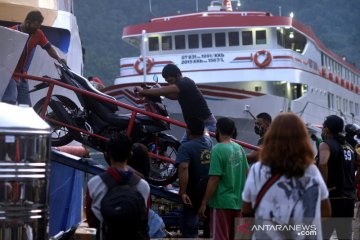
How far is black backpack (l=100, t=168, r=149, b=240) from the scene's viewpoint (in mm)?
5066

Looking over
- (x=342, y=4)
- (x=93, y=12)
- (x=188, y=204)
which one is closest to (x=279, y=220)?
(x=188, y=204)

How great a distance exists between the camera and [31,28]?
30.1ft

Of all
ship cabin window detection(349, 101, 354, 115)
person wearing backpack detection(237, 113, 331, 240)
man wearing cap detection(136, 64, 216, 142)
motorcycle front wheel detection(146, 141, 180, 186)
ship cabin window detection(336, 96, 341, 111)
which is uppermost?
man wearing cap detection(136, 64, 216, 142)

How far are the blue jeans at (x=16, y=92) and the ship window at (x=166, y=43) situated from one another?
19.9 metres

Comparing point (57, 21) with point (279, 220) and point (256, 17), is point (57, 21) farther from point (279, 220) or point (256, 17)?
point (256, 17)

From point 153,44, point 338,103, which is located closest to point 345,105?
point 338,103

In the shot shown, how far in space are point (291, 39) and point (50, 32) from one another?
19.3 m

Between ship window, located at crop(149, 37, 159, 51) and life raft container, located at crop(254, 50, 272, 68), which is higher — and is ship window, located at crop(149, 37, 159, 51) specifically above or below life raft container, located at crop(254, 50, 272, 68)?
above

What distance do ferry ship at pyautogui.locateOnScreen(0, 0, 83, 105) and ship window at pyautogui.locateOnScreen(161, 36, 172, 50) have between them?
13.9 m

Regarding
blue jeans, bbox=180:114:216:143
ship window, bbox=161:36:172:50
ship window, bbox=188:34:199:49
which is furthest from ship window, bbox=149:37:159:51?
blue jeans, bbox=180:114:216:143

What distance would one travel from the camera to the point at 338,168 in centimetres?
697

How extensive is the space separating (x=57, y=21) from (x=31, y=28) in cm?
385

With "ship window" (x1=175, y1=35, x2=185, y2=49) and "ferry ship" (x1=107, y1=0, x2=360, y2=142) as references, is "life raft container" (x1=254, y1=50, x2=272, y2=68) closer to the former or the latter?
"ferry ship" (x1=107, y1=0, x2=360, y2=142)

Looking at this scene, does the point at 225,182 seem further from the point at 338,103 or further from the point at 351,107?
the point at 351,107
